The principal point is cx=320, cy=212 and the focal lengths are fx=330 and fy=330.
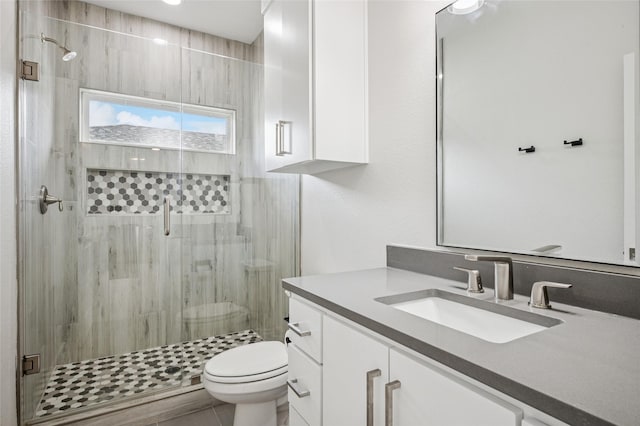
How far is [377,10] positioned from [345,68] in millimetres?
319

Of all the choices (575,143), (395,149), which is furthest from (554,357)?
(395,149)

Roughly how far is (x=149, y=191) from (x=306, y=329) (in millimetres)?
1722

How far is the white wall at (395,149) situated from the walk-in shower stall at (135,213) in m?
0.75

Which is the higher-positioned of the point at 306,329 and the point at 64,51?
the point at 64,51

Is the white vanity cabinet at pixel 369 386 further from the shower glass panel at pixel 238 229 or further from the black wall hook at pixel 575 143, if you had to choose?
the shower glass panel at pixel 238 229

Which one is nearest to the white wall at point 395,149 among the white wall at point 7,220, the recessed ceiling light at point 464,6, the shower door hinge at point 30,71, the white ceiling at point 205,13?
the recessed ceiling light at point 464,6

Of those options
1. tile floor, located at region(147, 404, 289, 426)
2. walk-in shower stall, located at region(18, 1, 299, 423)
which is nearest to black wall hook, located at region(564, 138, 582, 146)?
walk-in shower stall, located at region(18, 1, 299, 423)

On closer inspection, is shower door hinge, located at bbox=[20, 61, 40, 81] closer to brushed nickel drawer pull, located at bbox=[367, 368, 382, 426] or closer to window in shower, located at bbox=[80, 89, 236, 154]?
window in shower, located at bbox=[80, 89, 236, 154]

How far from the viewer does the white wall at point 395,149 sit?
1.35 meters

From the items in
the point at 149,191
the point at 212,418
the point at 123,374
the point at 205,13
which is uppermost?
the point at 205,13

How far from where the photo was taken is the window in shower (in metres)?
2.14

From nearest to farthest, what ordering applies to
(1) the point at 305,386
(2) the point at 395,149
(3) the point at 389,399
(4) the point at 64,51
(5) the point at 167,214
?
(3) the point at 389,399
(1) the point at 305,386
(2) the point at 395,149
(4) the point at 64,51
(5) the point at 167,214

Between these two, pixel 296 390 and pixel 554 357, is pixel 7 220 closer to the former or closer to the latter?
pixel 296 390

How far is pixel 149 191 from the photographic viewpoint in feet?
7.49
